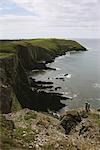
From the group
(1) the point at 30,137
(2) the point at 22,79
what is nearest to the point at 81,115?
(1) the point at 30,137

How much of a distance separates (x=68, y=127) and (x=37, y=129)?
4.46m

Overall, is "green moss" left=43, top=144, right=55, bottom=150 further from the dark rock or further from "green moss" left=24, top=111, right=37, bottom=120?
"green moss" left=24, top=111, right=37, bottom=120

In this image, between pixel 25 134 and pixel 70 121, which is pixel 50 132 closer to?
pixel 25 134

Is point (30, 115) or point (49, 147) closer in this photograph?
point (49, 147)

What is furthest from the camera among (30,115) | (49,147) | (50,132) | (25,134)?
(30,115)

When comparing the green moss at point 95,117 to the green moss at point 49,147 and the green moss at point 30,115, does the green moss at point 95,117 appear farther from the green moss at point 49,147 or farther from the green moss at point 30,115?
the green moss at point 49,147

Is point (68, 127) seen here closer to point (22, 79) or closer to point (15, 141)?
point (15, 141)

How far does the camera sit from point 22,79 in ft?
247

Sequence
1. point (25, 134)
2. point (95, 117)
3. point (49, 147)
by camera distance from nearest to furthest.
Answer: point (49, 147) < point (25, 134) < point (95, 117)

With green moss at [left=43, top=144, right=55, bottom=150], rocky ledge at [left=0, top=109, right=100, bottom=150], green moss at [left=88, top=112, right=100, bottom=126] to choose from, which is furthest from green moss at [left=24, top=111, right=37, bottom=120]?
green moss at [left=43, top=144, right=55, bottom=150]

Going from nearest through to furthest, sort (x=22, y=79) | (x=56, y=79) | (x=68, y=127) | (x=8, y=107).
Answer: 1. (x=68, y=127)
2. (x=8, y=107)
3. (x=22, y=79)
4. (x=56, y=79)

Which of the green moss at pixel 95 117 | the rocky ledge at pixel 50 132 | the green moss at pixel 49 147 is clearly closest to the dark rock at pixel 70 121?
the rocky ledge at pixel 50 132

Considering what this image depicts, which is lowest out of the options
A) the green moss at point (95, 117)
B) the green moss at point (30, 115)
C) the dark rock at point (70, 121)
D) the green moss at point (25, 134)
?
the dark rock at point (70, 121)

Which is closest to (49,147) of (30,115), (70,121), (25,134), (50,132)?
(25,134)
